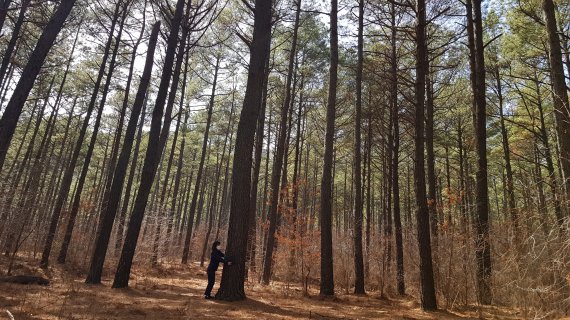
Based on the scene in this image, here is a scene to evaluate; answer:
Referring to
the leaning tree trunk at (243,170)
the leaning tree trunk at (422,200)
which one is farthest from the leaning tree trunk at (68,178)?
the leaning tree trunk at (422,200)

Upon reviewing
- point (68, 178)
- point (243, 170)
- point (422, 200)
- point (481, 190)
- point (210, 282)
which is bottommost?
point (210, 282)

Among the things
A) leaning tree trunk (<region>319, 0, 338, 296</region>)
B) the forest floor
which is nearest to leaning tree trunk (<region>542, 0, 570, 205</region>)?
the forest floor

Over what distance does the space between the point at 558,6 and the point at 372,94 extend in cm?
675

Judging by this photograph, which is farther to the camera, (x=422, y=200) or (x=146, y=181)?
(x=146, y=181)

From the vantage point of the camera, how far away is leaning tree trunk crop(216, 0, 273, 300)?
269 inches

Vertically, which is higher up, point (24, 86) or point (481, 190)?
point (24, 86)

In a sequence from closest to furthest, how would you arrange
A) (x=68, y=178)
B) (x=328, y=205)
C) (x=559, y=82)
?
(x=559, y=82) < (x=328, y=205) < (x=68, y=178)

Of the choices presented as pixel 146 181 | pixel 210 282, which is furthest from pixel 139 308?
pixel 146 181

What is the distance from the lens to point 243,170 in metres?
7.27

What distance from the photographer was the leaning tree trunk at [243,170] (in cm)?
682

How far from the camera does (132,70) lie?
49.7 ft

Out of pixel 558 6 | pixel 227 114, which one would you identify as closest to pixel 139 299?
pixel 558 6

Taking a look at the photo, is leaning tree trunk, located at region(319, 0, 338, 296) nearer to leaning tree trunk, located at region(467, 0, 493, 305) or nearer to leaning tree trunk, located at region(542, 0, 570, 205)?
leaning tree trunk, located at region(467, 0, 493, 305)

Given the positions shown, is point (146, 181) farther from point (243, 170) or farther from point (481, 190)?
point (481, 190)
